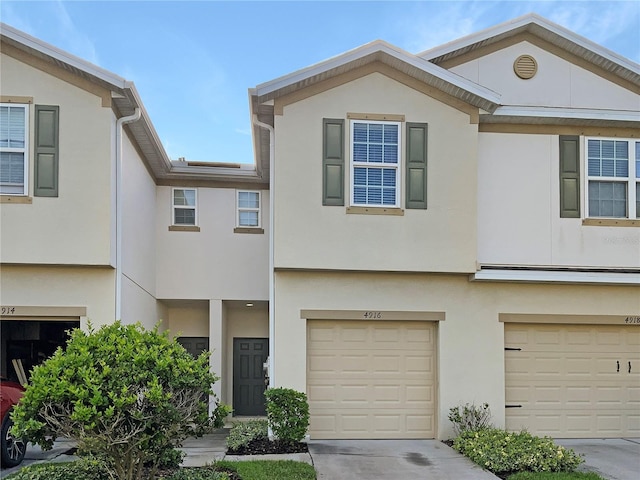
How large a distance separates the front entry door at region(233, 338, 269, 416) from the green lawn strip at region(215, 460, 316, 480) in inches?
243

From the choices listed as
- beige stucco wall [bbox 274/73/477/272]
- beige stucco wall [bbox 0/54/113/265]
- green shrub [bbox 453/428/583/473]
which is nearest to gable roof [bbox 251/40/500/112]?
beige stucco wall [bbox 274/73/477/272]

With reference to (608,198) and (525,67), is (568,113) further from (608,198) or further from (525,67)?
(608,198)

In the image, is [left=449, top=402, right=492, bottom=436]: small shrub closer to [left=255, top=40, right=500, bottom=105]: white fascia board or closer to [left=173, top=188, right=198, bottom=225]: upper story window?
[left=255, top=40, right=500, bottom=105]: white fascia board

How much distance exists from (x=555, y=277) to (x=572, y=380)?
205 centimetres

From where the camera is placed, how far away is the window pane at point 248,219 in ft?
50.1

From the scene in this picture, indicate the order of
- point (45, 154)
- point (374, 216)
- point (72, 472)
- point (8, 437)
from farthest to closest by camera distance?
1. point (374, 216)
2. point (45, 154)
3. point (8, 437)
4. point (72, 472)

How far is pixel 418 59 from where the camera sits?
1120 centimetres

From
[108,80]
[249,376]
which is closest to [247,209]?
[249,376]

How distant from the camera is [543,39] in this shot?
12.4m

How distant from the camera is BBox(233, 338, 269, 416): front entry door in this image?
611 inches

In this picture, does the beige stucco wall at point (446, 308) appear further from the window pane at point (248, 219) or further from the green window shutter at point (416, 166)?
the window pane at point (248, 219)

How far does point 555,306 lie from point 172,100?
1130 cm

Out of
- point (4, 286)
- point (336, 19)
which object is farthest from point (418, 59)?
point (4, 286)

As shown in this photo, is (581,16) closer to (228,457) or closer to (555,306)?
(555,306)
